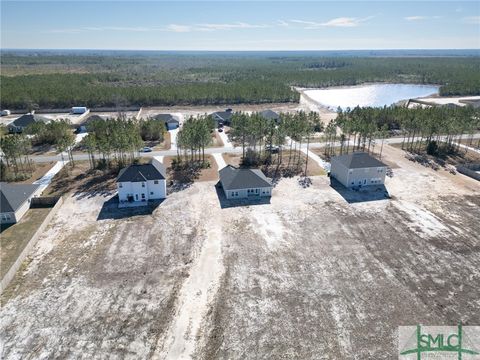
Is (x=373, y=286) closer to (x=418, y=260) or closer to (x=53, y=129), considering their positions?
(x=418, y=260)

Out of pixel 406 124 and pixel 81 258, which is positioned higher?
pixel 406 124

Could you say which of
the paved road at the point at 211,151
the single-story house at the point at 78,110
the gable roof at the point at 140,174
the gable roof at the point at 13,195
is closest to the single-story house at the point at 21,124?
the single-story house at the point at 78,110

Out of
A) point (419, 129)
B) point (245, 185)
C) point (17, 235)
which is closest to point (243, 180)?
point (245, 185)

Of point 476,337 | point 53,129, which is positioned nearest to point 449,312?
point 476,337

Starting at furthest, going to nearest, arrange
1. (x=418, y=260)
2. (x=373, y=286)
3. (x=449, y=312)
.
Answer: (x=418, y=260), (x=373, y=286), (x=449, y=312)

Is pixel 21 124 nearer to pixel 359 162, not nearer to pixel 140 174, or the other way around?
pixel 140 174

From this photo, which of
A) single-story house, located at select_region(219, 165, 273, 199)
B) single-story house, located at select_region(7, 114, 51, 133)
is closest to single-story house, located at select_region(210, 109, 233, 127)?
single-story house, located at select_region(7, 114, 51, 133)
